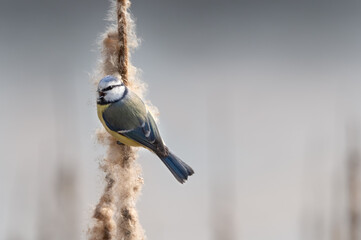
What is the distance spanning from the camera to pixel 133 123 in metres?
2.72

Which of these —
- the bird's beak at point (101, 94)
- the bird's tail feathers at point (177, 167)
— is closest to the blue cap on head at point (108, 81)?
the bird's beak at point (101, 94)

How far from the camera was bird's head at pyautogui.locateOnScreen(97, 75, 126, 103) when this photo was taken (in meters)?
2.46

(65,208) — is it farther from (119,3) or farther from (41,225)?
(119,3)

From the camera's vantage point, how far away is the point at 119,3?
2.42 metres

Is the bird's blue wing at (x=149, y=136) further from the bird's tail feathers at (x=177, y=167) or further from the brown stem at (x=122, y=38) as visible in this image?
the brown stem at (x=122, y=38)

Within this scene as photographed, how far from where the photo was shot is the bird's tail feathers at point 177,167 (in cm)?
269

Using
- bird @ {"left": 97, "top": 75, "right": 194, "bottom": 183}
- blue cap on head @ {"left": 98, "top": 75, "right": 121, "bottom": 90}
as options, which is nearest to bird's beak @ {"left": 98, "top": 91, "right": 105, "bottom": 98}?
bird @ {"left": 97, "top": 75, "right": 194, "bottom": 183}

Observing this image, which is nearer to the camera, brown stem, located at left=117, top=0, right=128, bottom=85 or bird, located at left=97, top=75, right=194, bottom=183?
brown stem, located at left=117, top=0, right=128, bottom=85

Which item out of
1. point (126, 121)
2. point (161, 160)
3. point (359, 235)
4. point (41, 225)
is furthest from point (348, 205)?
point (41, 225)

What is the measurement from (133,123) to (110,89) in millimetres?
250

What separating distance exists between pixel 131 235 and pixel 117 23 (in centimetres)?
84

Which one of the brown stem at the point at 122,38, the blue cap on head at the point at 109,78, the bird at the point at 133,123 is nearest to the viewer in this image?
the brown stem at the point at 122,38

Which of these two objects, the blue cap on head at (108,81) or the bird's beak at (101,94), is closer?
the blue cap on head at (108,81)

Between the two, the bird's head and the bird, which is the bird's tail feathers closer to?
the bird
